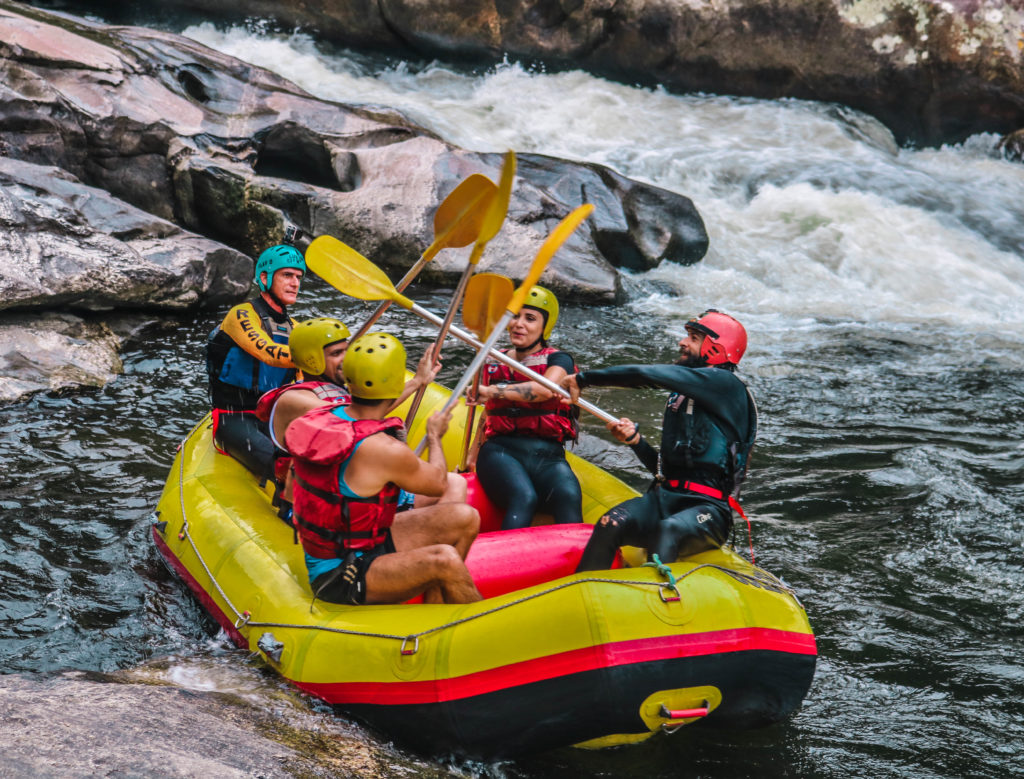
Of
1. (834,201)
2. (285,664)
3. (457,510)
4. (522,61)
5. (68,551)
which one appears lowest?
(68,551)

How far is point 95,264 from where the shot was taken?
7059 millimetres

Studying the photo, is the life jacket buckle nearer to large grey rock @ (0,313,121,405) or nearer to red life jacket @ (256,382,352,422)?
red life jacket @ (256,382,352,422)

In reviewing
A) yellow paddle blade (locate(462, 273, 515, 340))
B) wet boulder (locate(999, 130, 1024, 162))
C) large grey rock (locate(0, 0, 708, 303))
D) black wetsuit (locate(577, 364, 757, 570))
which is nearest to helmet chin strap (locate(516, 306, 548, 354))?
yellow paddle blade (locate(462, 273, 515, 340))

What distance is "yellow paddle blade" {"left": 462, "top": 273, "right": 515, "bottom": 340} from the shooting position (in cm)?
410

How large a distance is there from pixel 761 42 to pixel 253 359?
1120cm

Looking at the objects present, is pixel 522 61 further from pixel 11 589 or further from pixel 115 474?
pixel 11 589

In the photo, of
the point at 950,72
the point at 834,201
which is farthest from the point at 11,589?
the point at 950,72

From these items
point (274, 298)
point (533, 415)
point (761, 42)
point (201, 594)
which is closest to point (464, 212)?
point (533, 415)

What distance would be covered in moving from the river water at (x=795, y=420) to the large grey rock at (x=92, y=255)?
354 millimetres

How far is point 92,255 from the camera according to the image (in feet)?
23.2

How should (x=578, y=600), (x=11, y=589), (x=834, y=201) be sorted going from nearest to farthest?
1. (x=578, y=600)
2. (x=11, y=589)
3. (x=834, y=201)

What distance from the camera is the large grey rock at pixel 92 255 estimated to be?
677cm

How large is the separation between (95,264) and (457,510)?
4.53 metres

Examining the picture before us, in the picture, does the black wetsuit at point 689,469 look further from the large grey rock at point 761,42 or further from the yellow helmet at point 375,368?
the large grey rock at point 761,42
